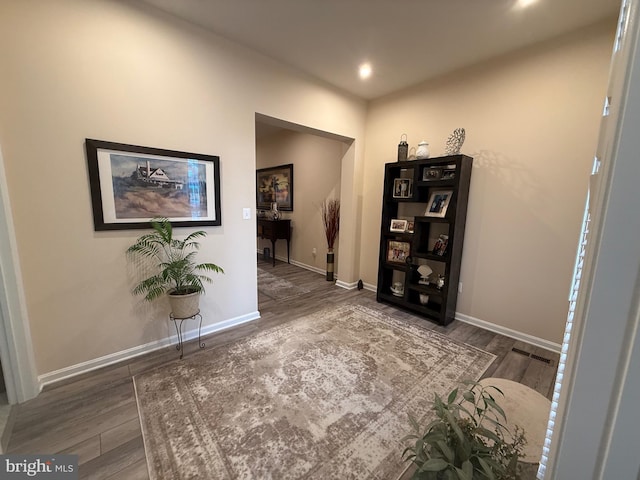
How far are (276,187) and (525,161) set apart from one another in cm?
428

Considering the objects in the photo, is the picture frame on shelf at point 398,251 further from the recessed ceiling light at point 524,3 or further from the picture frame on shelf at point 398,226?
the recessed ceiling light at point 524,3

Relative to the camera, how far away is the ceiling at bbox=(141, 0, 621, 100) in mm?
1919

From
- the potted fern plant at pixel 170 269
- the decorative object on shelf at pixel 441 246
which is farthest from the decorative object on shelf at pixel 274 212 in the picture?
the decorative object on shelf at pixel 441 246

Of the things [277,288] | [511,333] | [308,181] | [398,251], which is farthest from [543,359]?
[308,181]

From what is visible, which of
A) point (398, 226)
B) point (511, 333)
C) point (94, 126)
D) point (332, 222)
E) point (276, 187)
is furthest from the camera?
point (276, 187)

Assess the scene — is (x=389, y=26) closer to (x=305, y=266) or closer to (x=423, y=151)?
(x=423, y=151)

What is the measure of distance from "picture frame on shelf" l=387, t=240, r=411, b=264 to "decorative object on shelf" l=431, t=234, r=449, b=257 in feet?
1.09

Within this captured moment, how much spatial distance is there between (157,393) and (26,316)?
1030 mm

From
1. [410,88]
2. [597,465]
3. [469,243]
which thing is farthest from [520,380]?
[410,88]

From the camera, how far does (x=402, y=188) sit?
10.4 ft

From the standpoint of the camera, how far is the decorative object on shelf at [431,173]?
9.28ft

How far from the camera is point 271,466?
4.29 feet

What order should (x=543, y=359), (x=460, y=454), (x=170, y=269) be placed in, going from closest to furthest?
(x=460, y=454) < (x=170, y=269) < (x=543, y=359)

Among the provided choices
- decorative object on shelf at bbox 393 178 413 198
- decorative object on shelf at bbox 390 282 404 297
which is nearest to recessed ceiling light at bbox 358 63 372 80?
decorative object on shelf at bbox 393 178 413 198
